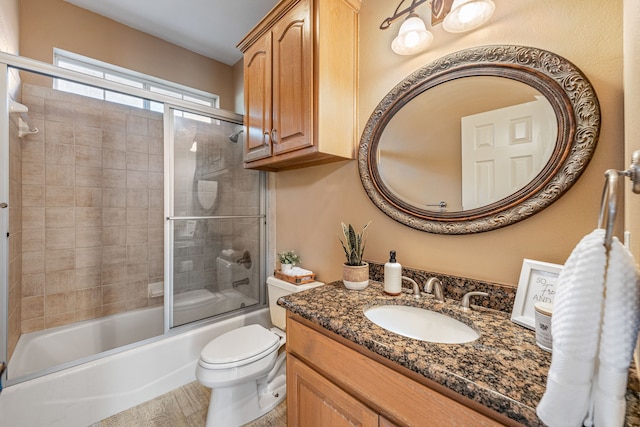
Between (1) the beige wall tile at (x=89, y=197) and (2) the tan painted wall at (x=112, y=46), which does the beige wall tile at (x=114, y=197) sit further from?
(2) the tan painted wall at (x=112, y=46)

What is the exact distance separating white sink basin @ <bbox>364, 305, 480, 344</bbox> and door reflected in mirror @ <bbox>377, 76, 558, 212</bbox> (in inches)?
17.8

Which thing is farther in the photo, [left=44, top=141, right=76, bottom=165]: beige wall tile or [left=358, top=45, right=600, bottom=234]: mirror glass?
[left=44, top=141, right=76, bottom=165]: beige wall tile

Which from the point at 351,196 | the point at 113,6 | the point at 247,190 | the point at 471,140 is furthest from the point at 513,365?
the point at 113,6

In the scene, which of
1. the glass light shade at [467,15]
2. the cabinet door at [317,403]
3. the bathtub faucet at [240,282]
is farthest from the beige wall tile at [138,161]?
the glass light shade at [467,15]

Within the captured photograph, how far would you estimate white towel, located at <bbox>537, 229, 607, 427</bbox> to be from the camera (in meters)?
0.40

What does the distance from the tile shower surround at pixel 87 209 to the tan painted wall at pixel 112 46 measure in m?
0.37

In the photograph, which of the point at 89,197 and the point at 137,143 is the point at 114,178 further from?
the point at 137,143

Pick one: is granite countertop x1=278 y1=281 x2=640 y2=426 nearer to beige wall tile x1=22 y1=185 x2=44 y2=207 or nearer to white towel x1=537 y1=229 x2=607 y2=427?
white towel x1=537 y1=229 x2=607 y2=427

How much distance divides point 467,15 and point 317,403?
159 cm

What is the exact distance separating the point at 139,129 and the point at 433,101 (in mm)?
2415

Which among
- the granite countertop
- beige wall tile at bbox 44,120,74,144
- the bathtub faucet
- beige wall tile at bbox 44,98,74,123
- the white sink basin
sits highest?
beige wall tile at bbox 44,98,74,123

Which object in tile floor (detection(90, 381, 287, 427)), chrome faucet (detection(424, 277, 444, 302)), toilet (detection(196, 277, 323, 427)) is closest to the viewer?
chrome faucet (detection(424, 277, 444, 302))

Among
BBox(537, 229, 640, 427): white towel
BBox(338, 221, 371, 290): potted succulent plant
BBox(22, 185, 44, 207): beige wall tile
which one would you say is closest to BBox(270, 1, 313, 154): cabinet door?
BBox(338, 221, 371, 290): potted succulent plant

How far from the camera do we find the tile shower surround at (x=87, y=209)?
1.88 m
